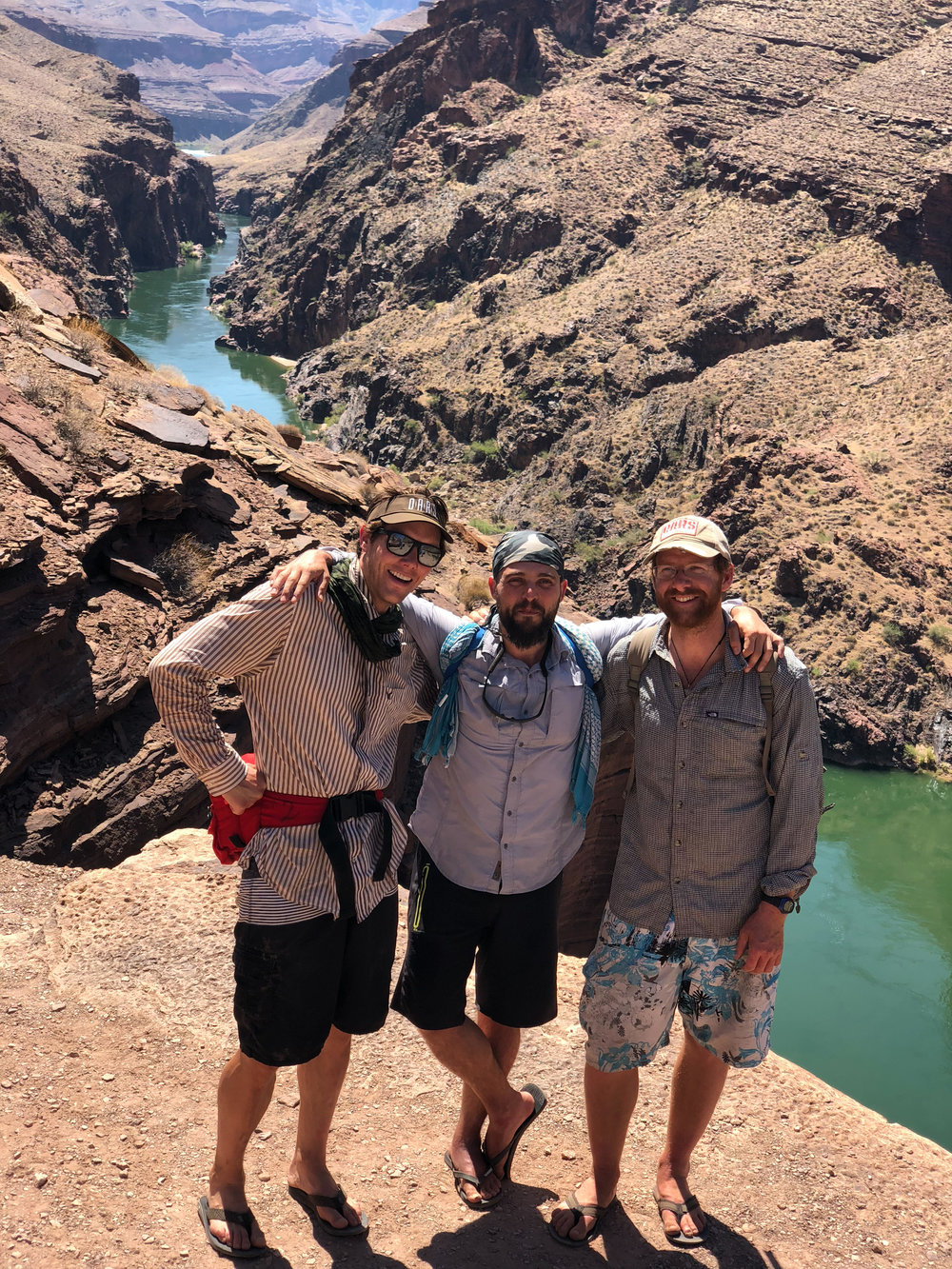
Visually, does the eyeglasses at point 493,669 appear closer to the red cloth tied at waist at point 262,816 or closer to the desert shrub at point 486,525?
the red cloth tied at waist at point 262,816

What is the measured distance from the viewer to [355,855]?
127 inches

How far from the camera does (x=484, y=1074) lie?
362cm

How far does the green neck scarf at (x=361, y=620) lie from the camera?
3209mm

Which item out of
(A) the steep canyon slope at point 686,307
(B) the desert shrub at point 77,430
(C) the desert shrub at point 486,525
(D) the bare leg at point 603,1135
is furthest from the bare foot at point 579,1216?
(C) the desert shrub at point 486,525

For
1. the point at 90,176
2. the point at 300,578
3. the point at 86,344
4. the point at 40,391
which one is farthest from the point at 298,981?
the point at 90,176

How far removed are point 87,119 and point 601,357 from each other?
2884 inches

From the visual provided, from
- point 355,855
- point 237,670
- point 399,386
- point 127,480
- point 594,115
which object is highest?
point 594,115

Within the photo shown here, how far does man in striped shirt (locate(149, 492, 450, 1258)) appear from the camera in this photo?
10.2ft

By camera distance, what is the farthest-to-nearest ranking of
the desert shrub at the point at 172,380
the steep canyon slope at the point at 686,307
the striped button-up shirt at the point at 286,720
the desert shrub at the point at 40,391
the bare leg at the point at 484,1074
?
1. the steep canyon slope at the point at 686,307
2. the desert shrub at the point at 172,380
3. the desert shrub at the point at 40,391
4. the bare leg at the point at 484,1074
5. the striped button-up shirt at the point at 286,720

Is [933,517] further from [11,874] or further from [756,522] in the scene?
[11,874]

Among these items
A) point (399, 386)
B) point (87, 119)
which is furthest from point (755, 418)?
point (87, 119)

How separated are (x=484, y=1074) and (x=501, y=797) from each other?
3.29ft

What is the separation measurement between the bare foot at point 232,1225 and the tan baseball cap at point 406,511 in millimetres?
2215

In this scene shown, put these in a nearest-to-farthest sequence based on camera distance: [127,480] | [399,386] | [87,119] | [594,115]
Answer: [127,480], [399,386], [594,115], [87,119]
